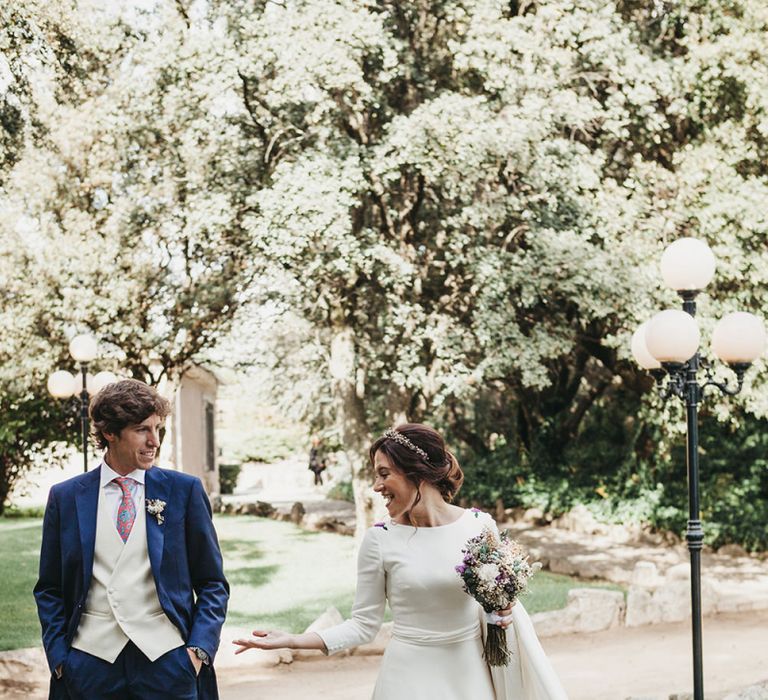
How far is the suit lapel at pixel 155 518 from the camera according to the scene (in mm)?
3379

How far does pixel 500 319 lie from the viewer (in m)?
13.8

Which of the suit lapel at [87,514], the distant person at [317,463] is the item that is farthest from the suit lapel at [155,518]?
the distant person at [317,463]

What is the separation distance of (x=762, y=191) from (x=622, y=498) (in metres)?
7.95

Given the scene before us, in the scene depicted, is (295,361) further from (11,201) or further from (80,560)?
(80,560)

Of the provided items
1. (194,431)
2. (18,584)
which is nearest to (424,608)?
(18,584)

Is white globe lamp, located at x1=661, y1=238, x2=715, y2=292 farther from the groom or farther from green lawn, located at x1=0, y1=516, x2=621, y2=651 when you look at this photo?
the groom

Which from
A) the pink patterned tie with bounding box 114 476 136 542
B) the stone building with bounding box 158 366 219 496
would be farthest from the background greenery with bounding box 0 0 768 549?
the stone building with bounding box 158 366 219 496

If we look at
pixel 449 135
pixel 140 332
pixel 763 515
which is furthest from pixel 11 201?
pixel 763 515

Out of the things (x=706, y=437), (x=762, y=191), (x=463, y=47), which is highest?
(x=463, y=47)

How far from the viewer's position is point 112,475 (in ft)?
11.5

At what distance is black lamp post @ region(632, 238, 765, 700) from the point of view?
23.9 feet

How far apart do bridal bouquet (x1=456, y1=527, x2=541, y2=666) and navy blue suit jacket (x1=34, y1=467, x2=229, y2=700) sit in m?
0.91

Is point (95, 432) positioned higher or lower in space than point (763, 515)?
higher

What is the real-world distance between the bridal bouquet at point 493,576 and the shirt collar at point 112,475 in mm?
1158
